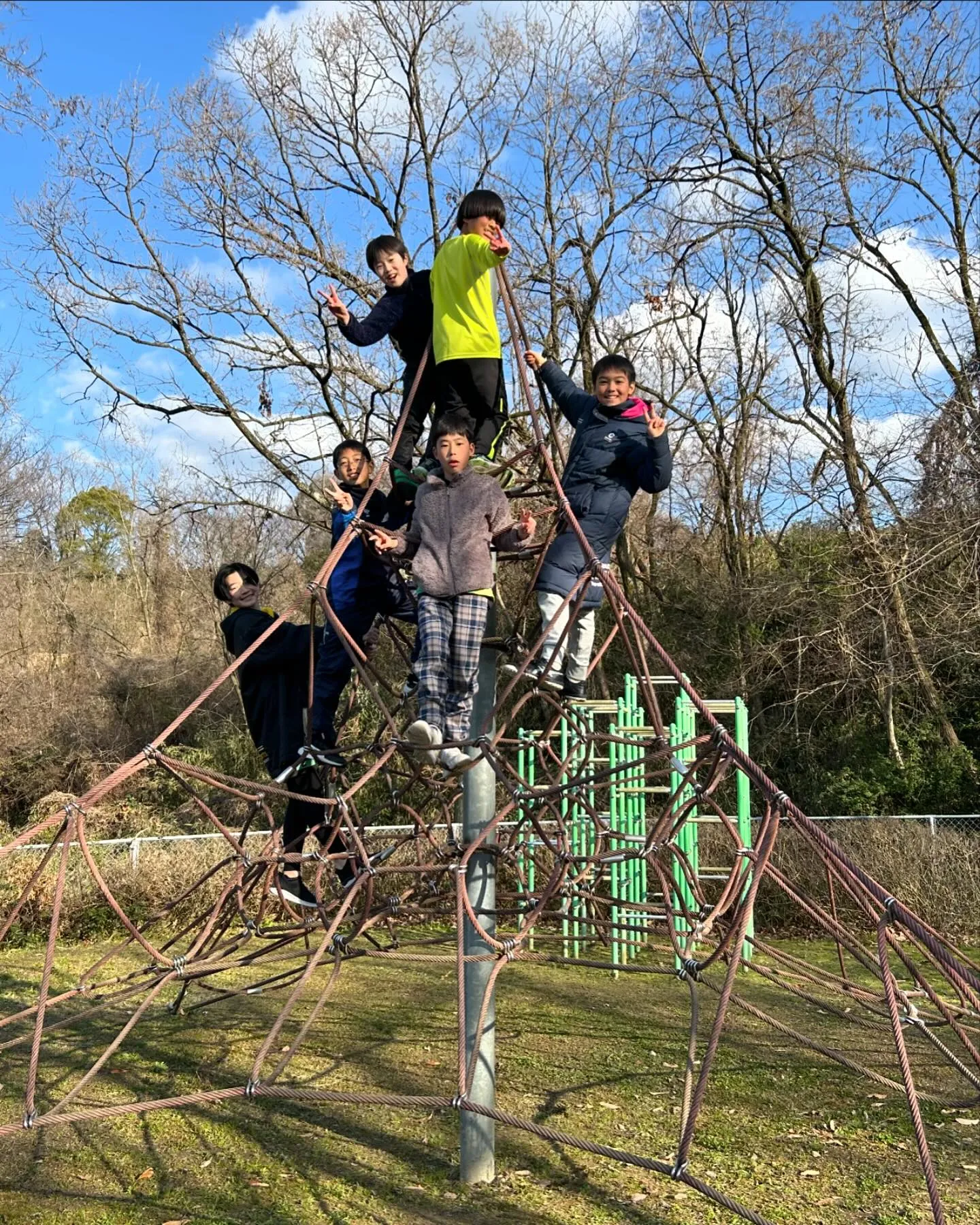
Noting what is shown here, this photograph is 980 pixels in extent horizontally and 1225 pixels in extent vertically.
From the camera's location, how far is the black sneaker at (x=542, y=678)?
3.31 meters

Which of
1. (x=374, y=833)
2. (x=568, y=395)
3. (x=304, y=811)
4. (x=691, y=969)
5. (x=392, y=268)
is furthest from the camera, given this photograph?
(x=374, y=833)

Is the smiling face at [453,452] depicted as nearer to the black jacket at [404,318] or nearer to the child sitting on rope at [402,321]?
the child sitting on rope at [402,321]

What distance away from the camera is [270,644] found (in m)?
4.11

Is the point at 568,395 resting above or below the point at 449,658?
above

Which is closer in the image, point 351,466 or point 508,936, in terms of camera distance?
point 351,466

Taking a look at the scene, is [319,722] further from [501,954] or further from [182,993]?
[182,993]

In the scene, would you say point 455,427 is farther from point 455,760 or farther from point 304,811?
point 304,811

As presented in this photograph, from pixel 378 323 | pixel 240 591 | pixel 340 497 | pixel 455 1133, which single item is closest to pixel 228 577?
pixel 240 591

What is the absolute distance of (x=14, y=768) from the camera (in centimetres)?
1142

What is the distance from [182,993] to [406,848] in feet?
12.2

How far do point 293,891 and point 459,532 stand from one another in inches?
77.5

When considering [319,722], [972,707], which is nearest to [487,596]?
[319,722]

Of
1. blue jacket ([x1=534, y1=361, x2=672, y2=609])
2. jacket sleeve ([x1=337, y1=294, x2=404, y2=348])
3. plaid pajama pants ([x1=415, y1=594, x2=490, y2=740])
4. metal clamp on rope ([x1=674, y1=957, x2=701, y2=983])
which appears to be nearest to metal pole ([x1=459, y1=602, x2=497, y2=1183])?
plaid pajama pants ([x1=415, y1=594, x2=490, y2=740])

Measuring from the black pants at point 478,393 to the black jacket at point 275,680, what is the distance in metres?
1.00
